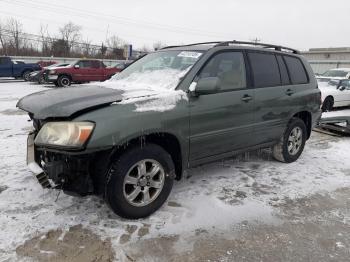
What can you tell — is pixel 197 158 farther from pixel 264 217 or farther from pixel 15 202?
pixel 15 202

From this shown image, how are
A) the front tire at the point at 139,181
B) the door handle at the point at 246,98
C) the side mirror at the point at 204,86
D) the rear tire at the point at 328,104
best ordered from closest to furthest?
the front tire at the point at 139,181 → the side mirror at the point at 204,86 → the door handle at the point at 246,98 → the rear tire at the point at 328,104

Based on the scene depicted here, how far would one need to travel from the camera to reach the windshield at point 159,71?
3.83 metres

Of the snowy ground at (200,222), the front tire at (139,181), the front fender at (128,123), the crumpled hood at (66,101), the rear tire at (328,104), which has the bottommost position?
the snowy ground at (200,222)

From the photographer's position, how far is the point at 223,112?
401 cm

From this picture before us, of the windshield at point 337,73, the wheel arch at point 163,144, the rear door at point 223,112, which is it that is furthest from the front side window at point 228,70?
the windshield at point 337,73

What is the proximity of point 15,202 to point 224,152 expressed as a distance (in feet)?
7.91

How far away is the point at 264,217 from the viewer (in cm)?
364

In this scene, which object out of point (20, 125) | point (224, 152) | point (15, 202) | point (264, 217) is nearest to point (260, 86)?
point (224, 152)

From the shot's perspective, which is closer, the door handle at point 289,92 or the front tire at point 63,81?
the door handle at point 289,92

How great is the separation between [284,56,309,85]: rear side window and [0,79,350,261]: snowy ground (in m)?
1.45

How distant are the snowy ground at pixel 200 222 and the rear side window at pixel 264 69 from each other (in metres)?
1.30

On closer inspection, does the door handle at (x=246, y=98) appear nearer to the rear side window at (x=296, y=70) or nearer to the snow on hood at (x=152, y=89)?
the snow on hood at (x=152, y=89)

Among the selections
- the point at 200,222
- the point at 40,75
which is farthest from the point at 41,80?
the point at 200,222

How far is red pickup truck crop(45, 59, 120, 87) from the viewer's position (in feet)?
59.2
